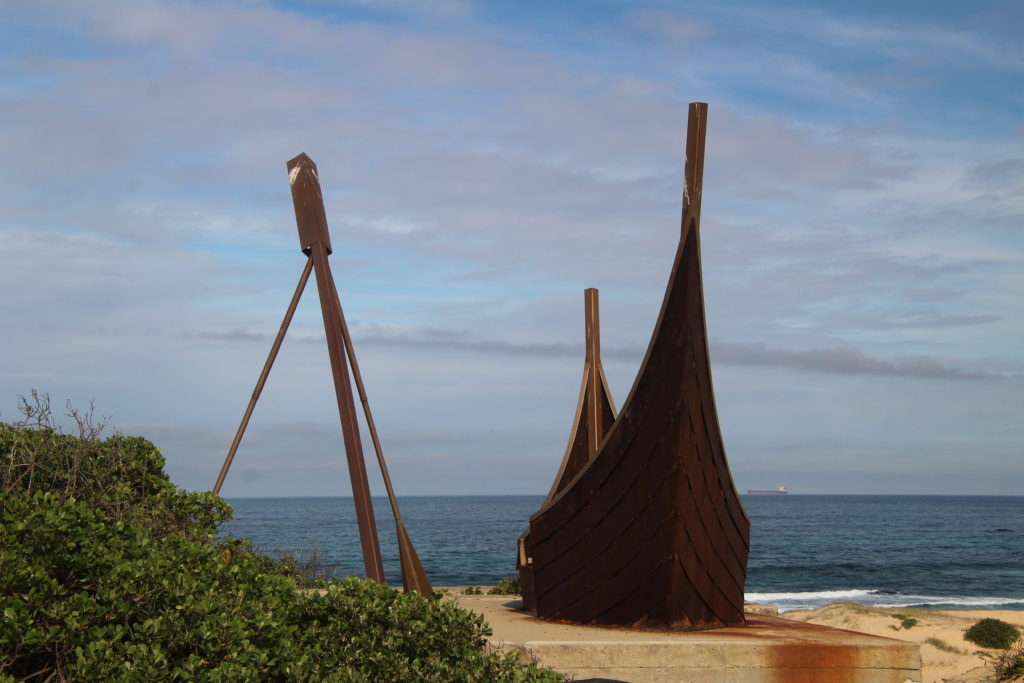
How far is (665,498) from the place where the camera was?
841cm

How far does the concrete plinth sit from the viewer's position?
7.79 m

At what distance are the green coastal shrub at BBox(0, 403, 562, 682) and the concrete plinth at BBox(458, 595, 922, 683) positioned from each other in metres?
2.64

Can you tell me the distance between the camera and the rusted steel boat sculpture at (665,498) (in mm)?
8344

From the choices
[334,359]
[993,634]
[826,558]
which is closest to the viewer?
[334,359]

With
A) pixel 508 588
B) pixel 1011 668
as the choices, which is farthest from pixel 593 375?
pixel 508 588

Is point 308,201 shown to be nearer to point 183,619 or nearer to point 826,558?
point 183,619

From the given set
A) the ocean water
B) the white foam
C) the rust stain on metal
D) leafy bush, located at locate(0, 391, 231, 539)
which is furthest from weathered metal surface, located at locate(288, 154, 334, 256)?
the white foam

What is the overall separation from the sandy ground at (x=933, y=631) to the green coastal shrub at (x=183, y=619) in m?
7.87

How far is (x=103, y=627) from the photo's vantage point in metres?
4.39

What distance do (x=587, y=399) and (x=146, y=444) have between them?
5.51 m

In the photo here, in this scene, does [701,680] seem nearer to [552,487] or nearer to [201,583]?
[552,487]

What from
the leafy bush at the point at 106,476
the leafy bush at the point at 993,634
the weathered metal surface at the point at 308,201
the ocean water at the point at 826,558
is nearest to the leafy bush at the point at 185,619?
the leafy bush at the point at 106,476

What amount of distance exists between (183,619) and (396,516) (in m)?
6.29

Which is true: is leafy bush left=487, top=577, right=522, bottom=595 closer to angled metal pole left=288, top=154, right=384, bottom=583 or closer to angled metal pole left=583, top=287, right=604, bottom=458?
angled metal pole left=583, top=287, right=604, bottom=458
